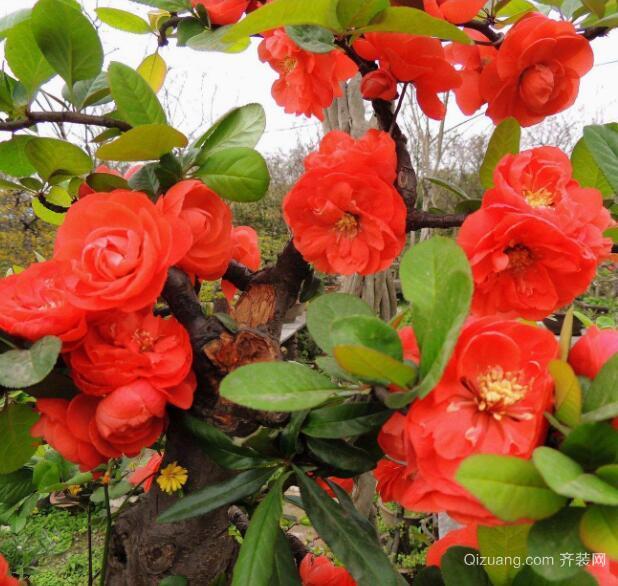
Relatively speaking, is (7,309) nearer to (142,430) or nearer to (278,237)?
(142,430)

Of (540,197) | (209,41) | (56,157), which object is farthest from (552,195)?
(56,157)

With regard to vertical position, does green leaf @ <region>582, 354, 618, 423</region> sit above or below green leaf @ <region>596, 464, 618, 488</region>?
above

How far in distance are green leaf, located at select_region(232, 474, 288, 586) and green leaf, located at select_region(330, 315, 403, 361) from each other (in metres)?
Answer: 0.18

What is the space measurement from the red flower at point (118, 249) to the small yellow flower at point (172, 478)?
19 cm

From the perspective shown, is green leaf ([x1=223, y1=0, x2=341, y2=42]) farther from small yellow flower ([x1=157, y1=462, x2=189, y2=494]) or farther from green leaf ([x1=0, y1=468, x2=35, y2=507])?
green leaf ([x1=0, y1=468, x2=35, y2=507])

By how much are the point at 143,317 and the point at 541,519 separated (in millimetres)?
330

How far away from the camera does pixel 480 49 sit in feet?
1.85

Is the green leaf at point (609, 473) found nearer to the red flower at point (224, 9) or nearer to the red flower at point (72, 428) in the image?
the red flower at point (72, 428)

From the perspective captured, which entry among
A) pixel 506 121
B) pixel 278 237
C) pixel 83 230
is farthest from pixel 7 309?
pixel 278 237

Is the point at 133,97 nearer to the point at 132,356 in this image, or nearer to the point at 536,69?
the point at 132,356

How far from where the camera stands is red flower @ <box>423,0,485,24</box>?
490mm

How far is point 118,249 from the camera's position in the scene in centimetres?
44

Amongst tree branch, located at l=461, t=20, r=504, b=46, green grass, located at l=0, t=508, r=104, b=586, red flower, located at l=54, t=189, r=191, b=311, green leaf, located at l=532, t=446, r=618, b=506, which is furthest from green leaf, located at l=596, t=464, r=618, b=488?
green grass, located at l=0, t=508, r=104, b=586

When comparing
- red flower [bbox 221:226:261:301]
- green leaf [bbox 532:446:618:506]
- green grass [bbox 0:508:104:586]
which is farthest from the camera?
green grass [bbox 0:508:104:586]
